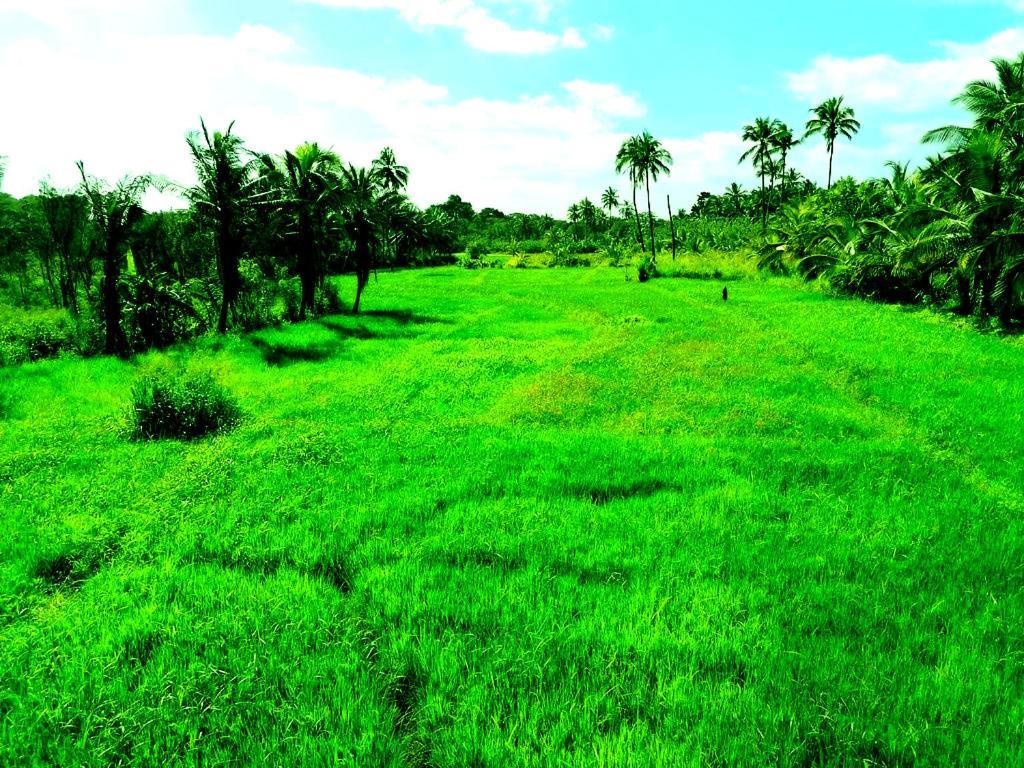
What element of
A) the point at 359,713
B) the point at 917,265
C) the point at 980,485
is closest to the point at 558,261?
the point at 917,265

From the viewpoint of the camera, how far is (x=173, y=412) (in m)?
8.80

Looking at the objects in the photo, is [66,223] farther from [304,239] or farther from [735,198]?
[735,198]

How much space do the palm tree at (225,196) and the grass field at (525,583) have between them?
11.2m

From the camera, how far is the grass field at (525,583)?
311 centimetres

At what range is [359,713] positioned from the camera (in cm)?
324

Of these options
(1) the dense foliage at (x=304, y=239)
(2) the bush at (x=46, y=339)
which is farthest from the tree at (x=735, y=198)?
(2) the bush at (x=46, y=339)

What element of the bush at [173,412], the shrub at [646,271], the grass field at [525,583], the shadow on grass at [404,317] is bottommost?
the grass field at [525,583]

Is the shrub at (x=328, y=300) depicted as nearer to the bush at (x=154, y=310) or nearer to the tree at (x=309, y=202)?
the tree at (x=309, y=202)

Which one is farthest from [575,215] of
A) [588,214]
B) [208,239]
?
[208,239]

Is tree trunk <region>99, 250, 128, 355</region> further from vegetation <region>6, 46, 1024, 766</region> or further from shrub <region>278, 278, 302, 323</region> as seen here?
shrub <region>278, 278, 302, 323</region>

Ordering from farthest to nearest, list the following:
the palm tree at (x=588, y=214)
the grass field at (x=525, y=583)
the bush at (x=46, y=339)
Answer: the palm tree at (x=588, y=214) → the bush at (x=46, y=339) → the grass field at (x=525, y=583)

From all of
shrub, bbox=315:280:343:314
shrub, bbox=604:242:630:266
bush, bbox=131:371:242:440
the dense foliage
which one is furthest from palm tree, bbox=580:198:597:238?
bush, bbox=131:371:242:440

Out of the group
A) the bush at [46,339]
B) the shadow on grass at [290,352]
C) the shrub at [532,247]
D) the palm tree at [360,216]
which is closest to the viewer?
the shadow on grass at [290,352]

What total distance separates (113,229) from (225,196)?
435 centimetres
